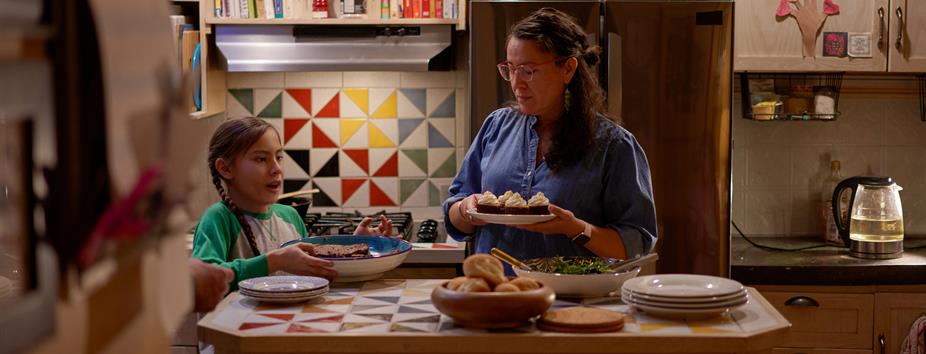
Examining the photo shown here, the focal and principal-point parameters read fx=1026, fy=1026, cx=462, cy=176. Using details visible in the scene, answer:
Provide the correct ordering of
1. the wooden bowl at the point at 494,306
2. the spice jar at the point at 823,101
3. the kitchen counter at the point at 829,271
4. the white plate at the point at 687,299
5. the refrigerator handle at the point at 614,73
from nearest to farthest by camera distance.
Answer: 1. the wooden bowl at the point at 494,306
2. the white plate at the point at 687,299
3. the refrigerator handle at the point at 614,73
4. the kitchen counter at the point at 829,271
5. the spice jar at the point at 823,101

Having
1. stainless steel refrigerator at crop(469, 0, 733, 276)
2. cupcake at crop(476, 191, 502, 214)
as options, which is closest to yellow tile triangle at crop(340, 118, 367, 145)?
stainless steel refrigerator at crop(469, 0, 733, 276)

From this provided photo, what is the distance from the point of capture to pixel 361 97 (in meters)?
4.12

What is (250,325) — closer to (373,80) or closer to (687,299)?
(687,299)

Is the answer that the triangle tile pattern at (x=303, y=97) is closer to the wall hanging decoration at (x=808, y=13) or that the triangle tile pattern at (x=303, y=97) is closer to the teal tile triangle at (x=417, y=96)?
the teal tile triangle at (x=417, y=96)

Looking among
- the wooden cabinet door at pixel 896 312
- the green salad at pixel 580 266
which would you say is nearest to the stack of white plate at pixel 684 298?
the green salad at pixel 580 266

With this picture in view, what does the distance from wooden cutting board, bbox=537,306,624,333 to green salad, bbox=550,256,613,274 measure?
8.4 inches

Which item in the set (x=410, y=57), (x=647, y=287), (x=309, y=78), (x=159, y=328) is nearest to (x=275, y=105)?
(x=309, y=78)

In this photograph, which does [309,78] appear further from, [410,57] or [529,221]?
[529,221]

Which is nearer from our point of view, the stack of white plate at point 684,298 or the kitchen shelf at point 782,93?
the stack of white plate at point 684,298

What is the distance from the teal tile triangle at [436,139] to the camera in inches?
163

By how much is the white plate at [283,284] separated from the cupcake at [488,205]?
0.43 m

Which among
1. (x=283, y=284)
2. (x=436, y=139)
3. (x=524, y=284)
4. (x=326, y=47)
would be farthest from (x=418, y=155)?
(x=524, y=284)

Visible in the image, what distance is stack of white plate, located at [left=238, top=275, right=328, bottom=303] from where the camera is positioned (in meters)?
2.00

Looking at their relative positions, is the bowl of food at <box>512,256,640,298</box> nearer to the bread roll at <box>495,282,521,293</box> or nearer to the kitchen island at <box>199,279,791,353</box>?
the kitchen island at <box>199,279,791,353</box>
